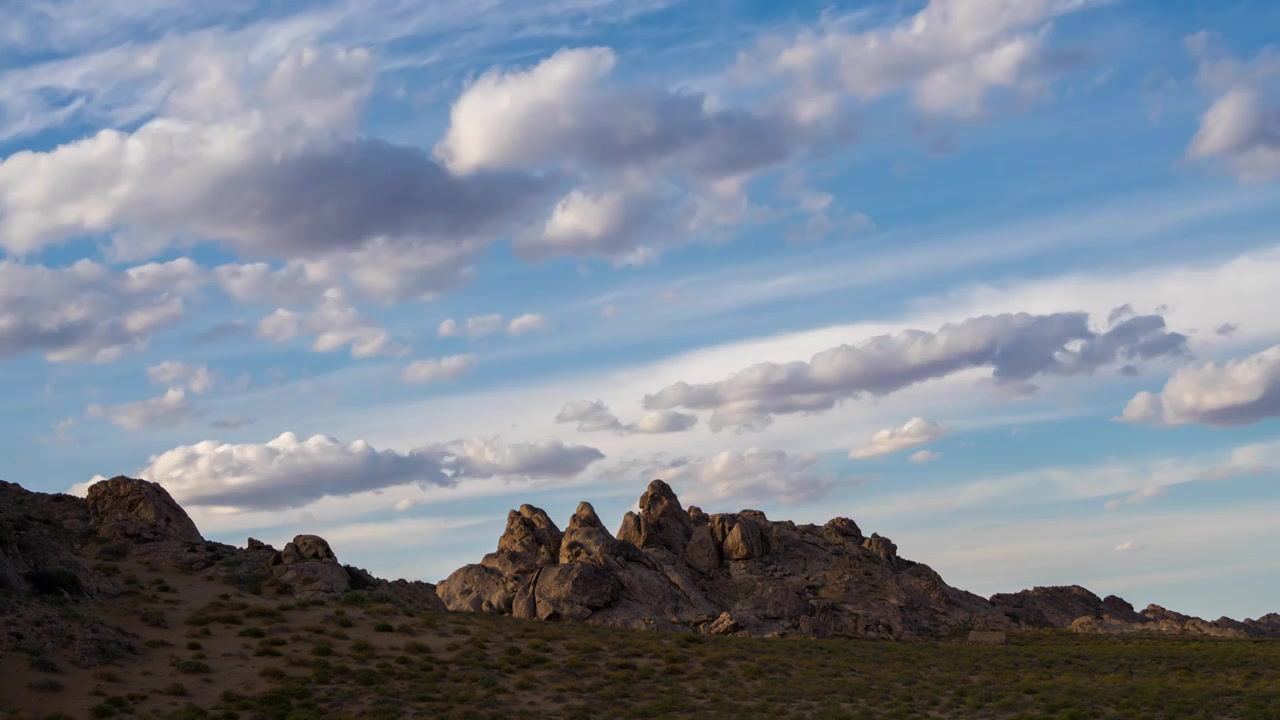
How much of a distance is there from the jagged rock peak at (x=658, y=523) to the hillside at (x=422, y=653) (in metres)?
17.6

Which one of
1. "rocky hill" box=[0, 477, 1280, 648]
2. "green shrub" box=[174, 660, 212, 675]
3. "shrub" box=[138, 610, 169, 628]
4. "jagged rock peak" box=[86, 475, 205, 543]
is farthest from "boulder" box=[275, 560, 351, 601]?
"green shrub" box=[174, 660, 212, 675]

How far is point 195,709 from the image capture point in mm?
42062

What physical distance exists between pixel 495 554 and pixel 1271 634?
94.8 meters

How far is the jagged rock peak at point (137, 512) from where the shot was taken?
6506 cm

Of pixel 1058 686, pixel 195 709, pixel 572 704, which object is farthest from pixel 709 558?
pixel 195 709

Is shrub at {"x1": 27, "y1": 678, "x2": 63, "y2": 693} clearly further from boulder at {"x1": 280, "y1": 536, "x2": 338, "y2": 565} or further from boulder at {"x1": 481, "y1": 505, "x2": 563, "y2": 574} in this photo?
boulder at {"x1": 481, "y1": 505, "x2": 563, "y2": 574}

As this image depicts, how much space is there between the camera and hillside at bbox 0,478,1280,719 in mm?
45500

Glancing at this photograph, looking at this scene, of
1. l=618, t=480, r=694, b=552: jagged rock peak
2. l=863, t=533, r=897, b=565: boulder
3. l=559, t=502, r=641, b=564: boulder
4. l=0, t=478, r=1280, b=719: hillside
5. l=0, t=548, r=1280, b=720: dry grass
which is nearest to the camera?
l=0, t=548, r=1280, b=720: dry grass

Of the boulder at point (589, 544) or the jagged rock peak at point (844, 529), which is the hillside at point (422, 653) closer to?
the boulder at point (589, 544)

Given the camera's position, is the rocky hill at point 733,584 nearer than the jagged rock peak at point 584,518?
Answer: Yes

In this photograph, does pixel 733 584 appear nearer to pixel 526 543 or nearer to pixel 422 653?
pixel 526 543

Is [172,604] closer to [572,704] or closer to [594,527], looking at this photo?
[572,704]

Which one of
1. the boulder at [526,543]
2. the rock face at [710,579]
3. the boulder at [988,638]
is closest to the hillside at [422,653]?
the rock face at [710,579]

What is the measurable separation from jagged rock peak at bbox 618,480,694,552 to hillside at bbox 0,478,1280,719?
17.6 meters
